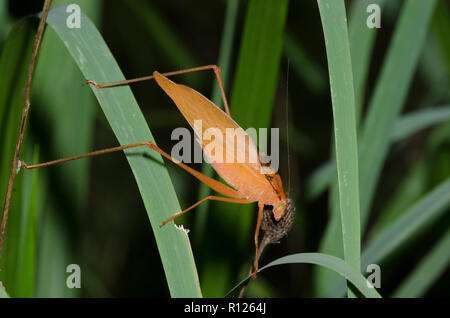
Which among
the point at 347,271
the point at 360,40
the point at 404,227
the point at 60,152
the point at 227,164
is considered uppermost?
the point at 360,40

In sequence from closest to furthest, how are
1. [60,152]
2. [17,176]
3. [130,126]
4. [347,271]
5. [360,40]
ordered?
[347,271] < [130,126] < [17,176] < [60,152] < [360,40]

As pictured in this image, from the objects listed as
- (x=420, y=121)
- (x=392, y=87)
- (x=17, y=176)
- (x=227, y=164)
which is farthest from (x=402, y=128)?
(x=17, y=176)

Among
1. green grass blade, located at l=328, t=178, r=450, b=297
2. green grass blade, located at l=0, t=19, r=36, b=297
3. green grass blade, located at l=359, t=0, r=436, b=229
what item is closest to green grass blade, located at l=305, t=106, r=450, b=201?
green grass blade, located at l=359, t=0, r=436, b=229

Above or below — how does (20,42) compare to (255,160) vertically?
above

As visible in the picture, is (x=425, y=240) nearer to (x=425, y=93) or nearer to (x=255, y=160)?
(x=255, y=160)

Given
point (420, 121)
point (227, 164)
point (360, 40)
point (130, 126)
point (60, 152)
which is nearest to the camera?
point (130, 126)

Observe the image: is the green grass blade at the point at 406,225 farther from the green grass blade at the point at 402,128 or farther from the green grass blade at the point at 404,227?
the green grass blade at the point at 402,128

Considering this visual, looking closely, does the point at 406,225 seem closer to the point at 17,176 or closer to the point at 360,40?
the point at 360,40
